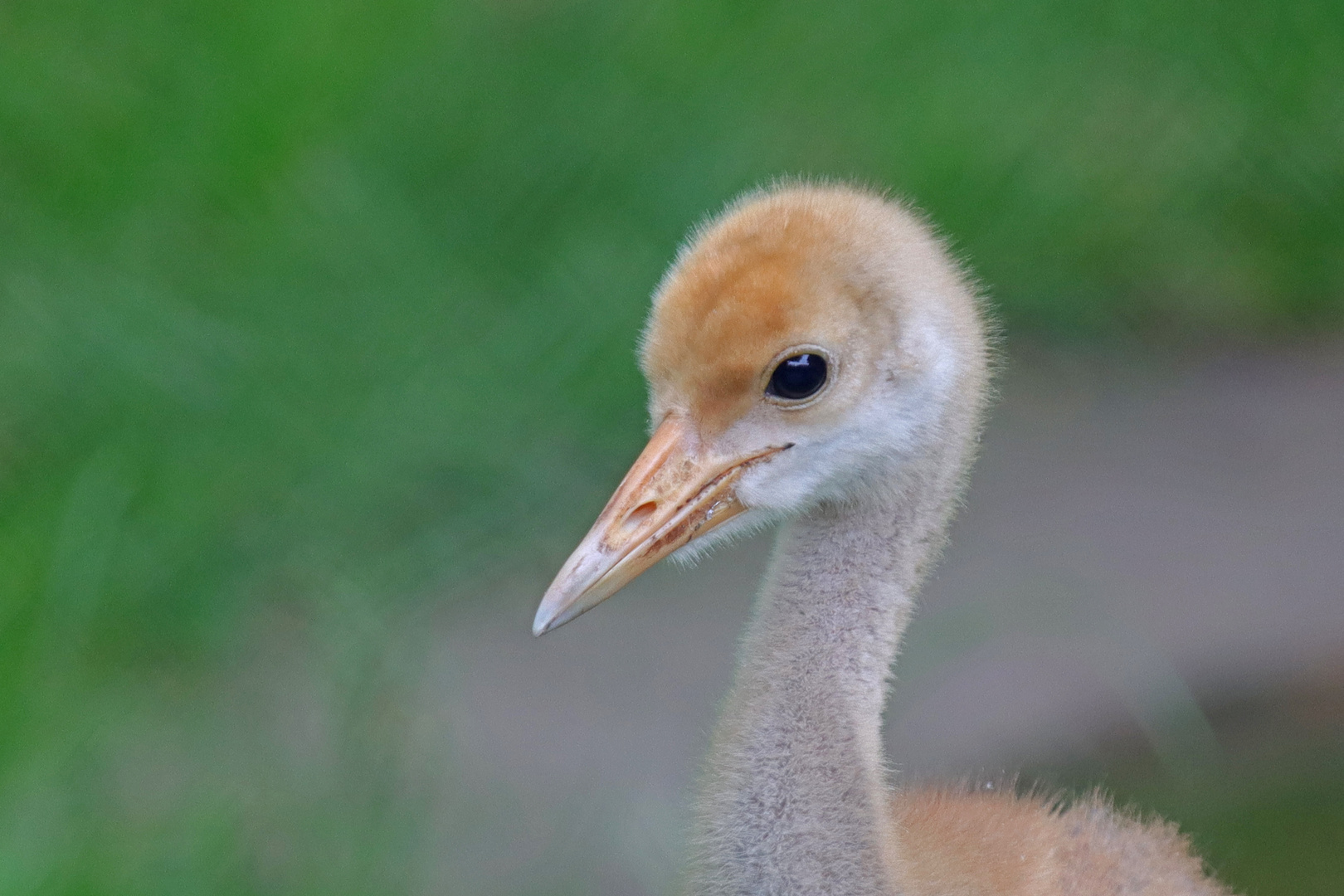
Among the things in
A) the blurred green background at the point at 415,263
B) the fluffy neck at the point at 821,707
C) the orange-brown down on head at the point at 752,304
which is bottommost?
the fluffy neck at the point at 821,707

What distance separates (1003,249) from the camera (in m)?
4.10

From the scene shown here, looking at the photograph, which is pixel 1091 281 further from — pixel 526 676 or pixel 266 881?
pixel 266 881

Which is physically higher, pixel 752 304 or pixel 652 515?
pixel 752 304

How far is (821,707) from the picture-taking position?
1.94 meters

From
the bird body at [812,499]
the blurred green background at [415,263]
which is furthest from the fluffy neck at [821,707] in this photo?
the blurred green background at [415,263]

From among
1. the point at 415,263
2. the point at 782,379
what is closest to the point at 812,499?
the point at 782,379

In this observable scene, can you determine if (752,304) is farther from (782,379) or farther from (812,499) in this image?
Result: (812,499)

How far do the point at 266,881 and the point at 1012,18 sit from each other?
9.97 ft

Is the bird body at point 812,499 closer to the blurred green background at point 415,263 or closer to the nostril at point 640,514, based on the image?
the nostril at point 640,514

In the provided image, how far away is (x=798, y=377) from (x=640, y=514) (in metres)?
0.25

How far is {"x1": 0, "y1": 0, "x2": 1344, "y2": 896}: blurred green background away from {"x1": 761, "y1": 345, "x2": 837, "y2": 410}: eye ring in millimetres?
1231

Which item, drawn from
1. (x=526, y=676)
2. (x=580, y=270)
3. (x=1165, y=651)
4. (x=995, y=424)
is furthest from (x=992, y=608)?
(x=580, y=270)

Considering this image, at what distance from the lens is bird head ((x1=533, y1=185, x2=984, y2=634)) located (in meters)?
1.92

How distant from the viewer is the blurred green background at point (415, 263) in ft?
10.3
